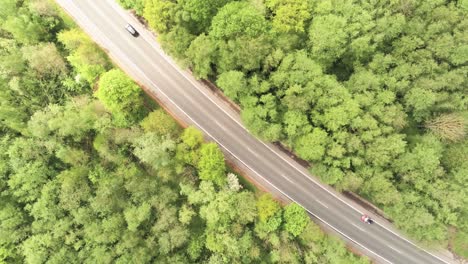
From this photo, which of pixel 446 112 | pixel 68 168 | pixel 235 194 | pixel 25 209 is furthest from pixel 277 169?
pixel 25 209

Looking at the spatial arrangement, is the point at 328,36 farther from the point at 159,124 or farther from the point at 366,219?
the point at 366,219

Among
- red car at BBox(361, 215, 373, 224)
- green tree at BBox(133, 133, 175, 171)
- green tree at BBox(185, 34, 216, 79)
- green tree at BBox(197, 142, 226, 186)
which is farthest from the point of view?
red car at BBox(361, 215, 373, 224)

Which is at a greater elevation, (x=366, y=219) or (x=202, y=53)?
(x=202, y=53)

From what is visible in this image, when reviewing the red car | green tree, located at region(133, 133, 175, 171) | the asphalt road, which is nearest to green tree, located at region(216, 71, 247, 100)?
the asphalt road

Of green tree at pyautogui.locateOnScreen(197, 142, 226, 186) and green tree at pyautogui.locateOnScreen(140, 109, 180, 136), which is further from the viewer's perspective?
green tree at pyautogui.locateOnScreen(140, 109, 180, 136)

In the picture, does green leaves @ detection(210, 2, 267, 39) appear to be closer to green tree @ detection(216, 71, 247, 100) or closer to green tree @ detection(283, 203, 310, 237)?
green tree @ detection(216, 71, 247, 100)

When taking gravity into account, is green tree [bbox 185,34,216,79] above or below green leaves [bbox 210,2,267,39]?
below

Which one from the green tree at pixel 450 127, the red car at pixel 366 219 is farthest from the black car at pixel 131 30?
the green tree at pixel 450 127

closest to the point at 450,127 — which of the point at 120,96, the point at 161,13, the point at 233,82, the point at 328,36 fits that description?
the point at 328,36
